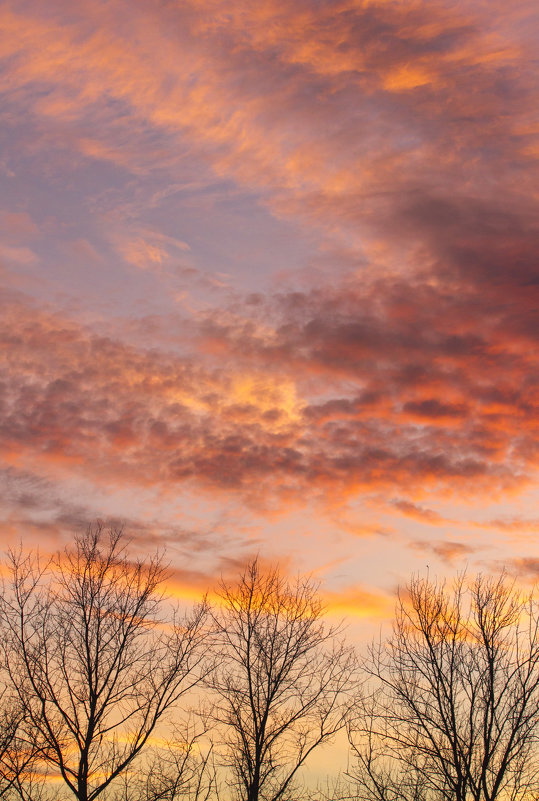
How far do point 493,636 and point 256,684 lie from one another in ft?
29.4

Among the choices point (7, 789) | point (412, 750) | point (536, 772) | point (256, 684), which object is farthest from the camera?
point (256, 684)

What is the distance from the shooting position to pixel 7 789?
23984mm

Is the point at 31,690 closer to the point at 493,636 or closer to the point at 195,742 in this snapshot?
the point at 195,742

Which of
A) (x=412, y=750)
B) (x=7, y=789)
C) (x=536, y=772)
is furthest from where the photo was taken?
(x=7, y=789)

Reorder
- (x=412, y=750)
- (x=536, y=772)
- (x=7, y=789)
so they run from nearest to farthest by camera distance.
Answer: (x=536, y=772) → (x=412, y=750) → (x=7, y=789)

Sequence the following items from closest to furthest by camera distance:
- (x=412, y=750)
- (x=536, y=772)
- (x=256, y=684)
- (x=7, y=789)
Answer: (x=536, y=772) < (x=412, y=750) < (x=7, y=789) < (x=256, y=684)

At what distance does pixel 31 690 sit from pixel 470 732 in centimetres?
1395

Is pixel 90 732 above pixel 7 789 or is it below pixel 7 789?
above

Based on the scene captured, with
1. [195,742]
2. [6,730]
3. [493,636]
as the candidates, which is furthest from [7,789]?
[493,636]

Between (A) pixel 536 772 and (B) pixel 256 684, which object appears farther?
(B) pixel 256 684

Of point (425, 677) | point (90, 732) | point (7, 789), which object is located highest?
point (425, 677)

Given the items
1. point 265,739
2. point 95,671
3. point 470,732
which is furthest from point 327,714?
point 95,671

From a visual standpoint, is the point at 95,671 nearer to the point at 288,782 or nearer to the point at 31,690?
the point at 31,690

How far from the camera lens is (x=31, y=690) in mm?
22891
